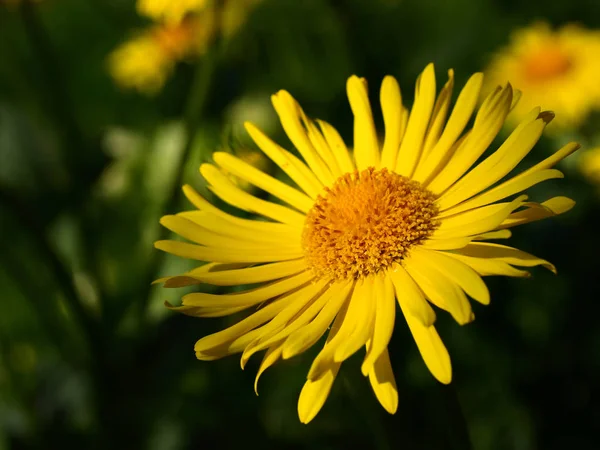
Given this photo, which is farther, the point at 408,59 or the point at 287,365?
the point at 408,59

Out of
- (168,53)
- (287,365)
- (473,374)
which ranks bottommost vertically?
(473,374)

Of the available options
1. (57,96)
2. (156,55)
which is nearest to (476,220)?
(57,96)

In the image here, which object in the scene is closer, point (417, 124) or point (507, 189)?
point (507, 189)

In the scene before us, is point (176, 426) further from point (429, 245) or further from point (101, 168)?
point (429, 245)

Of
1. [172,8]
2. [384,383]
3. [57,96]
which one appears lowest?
[384,383]

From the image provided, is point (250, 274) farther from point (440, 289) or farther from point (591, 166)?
point (591, 166)

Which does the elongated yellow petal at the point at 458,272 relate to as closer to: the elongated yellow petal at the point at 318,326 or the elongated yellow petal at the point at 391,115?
the elongated yellow petal at the point at 318,326

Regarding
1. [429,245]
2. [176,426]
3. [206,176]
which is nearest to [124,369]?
[176,426]
